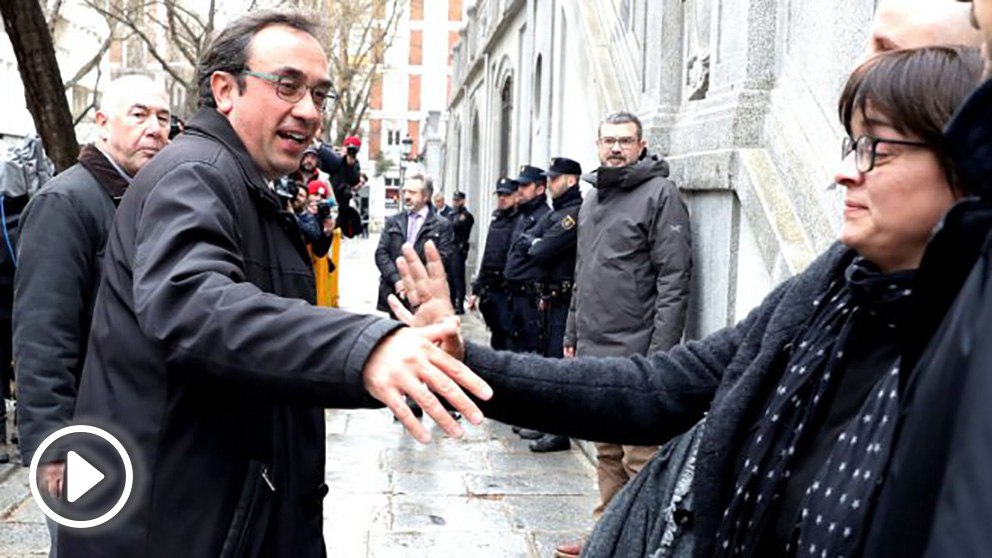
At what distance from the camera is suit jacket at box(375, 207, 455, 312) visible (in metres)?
10.3

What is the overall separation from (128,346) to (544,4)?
39.3ft

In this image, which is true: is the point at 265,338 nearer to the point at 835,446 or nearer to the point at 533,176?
the point at 835,446

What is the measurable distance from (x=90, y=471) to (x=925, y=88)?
77.0 inches

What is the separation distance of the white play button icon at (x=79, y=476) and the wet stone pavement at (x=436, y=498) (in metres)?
3.28

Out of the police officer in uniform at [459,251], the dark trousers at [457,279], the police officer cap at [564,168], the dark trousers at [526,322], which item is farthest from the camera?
the police officer in uniform at [459,251]

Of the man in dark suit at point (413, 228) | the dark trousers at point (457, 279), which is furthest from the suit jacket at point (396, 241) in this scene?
the dark trousers at point (457, 279)

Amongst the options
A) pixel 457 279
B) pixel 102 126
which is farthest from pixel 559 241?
pixel 457 279

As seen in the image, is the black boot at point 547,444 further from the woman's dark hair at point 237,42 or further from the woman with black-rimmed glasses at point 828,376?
the woman with black-rimmed glasses at point 828,376

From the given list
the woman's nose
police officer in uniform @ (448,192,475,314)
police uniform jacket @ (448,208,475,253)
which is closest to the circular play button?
the woman's nose

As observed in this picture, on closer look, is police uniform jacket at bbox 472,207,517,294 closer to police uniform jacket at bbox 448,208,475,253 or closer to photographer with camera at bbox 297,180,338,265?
photographer with camera at bbox 297,180,338,265

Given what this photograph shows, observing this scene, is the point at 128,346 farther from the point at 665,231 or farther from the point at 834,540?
the point at 665,231

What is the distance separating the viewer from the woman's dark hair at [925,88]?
185cm

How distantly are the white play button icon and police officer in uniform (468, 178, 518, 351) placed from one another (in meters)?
6.86

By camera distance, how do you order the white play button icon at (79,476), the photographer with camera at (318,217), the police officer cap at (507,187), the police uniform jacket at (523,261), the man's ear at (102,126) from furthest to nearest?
the police officer cap at (507,187) → the photographer with camera at (318,217) → the police uniform jacket at (523,261) → the man's ear at (102,126) → the white play button icon at (79,476)
